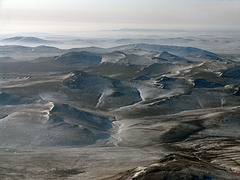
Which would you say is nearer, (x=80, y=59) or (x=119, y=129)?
(x=119, y=129)

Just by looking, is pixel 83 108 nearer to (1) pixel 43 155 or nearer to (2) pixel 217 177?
(1) pixel 43 155

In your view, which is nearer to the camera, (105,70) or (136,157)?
(136,157)

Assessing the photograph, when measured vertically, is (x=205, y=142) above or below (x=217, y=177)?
below

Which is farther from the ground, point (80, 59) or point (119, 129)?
point (80, 59)

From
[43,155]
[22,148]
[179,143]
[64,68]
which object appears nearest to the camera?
[43,155]

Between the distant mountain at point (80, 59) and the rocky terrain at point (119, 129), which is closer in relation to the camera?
the rocky terrain at point (119, 129)

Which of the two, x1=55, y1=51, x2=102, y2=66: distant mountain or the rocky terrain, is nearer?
the rocky terrain

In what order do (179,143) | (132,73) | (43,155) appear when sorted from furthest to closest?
(132,73) < (179,143) < (43,155)

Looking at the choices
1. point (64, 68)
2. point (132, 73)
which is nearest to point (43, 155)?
point (132, 73)
